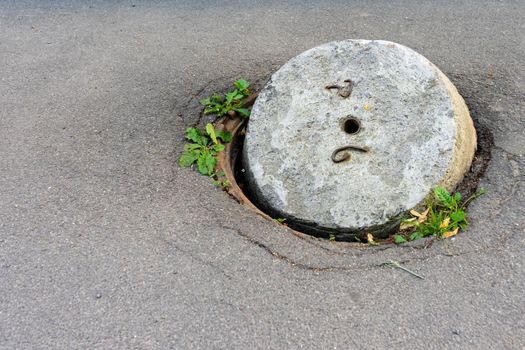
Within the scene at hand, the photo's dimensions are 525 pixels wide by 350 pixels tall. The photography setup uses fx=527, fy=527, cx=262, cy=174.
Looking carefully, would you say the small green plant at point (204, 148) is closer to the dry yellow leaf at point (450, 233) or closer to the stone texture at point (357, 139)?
the stone texture at point (357, 139)

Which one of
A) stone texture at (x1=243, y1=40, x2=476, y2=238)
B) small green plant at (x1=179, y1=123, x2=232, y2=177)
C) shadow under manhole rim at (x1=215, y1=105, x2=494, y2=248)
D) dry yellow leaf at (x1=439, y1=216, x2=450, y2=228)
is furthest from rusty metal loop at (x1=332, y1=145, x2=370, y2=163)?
small green plant at (x1=179, y1=123, x2=232, y2=177)

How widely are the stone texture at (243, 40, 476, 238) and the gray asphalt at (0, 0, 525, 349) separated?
0.22 m

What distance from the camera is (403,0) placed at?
16.1ft

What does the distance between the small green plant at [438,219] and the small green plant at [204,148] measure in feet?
4.02

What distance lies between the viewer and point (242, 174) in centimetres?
352

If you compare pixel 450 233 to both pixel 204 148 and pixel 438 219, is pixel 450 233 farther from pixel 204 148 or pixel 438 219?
pixel 204 148

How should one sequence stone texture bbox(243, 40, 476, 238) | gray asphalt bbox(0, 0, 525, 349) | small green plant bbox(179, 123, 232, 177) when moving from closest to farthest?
gray asphalt bbox(0, 0, 525, 349) < stone texture bbox(243, 40, 476, 238) < small green plant bbox(179, 123, 232, 177)

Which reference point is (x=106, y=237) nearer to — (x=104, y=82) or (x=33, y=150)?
(x=33, y=150)

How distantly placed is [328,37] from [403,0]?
1.01 metres

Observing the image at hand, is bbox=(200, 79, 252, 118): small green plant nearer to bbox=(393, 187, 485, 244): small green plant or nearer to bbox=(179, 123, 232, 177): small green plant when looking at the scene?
bbox=(179, 123, 232, 177): small green plant

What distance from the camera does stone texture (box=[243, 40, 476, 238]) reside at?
2.96 m

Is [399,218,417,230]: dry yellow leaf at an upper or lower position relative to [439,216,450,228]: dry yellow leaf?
lower

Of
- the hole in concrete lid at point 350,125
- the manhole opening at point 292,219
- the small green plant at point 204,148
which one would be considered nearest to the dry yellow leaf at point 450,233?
the manhole opening at point 292,219

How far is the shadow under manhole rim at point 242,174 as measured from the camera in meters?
2.99
